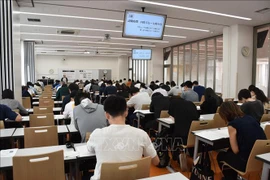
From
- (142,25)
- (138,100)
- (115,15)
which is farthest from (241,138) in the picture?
(115,15)

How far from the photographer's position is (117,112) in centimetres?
180

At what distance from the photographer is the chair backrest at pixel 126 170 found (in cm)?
154

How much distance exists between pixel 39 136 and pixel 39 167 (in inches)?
37.1

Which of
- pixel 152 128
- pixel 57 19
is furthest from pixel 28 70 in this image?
pixel 152 128

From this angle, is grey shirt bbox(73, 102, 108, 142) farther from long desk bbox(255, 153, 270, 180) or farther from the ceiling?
the ceiling

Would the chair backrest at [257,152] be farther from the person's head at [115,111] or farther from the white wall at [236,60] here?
the white wall at [236,60]

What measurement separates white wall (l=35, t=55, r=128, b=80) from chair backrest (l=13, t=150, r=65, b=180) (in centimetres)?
1717

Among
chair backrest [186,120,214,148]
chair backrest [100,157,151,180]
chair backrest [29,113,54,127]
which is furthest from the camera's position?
chair backrest [29,113,54,127]

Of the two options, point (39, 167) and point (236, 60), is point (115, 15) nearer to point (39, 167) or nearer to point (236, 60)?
point (236, 60)

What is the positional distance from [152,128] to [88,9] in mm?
3440

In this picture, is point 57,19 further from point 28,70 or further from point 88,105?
point 28,70

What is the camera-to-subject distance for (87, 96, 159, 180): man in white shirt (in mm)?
1671

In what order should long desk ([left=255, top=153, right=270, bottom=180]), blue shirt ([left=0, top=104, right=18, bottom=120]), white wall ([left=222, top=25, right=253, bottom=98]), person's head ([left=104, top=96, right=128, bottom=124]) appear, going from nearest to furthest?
person's head ([left=104, top=96, right=128, bottom=124]) < long desk ([left=255, top=153, right=270, bottom=180]) < blue shirt ([left=0, top=104, right=18, bottom=120]) < white wall ([left=222, top=25, right=253, bottom=98])

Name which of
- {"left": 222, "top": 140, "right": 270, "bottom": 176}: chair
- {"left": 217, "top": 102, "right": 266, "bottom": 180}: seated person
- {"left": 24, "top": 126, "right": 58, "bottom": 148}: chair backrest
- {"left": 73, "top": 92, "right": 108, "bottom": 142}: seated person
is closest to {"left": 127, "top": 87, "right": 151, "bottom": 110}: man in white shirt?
{"left": 73, "top": 92, "right": 108, "bottom": 142}: seated person
